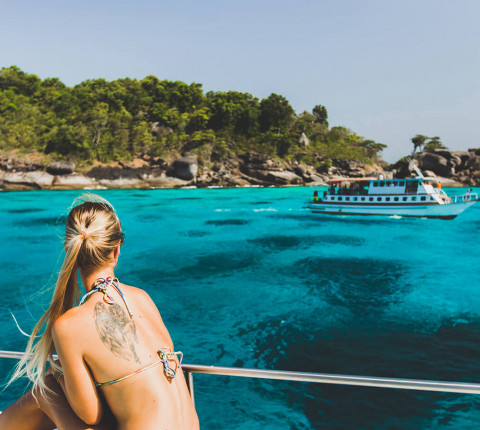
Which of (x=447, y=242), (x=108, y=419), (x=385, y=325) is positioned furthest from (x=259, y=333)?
(x=447, y=242)

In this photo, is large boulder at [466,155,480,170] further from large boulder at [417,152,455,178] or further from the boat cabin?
the boat cabin

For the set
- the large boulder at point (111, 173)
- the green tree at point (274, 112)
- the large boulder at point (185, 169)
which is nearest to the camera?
the large boulder at point (111, 173)

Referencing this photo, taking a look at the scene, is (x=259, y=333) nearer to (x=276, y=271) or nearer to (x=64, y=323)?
(x=276, y=271)

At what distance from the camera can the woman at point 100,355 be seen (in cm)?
159

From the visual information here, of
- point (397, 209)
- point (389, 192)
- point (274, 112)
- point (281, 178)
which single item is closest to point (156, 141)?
point (281, 178)

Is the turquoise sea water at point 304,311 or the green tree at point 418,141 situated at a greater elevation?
the green tree at point 418,141

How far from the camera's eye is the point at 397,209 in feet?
96.9

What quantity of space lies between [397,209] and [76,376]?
31365 mm

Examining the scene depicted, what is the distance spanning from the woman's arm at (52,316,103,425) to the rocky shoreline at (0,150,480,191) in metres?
62.8

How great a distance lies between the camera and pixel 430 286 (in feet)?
40.6

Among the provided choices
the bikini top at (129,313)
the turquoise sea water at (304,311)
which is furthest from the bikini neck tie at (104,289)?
the turquoise sea water at (304,311)

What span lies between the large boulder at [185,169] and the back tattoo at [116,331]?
65.7m

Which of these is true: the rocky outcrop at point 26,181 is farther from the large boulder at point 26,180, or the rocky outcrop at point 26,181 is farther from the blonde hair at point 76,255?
the blonde hair at point 76,255

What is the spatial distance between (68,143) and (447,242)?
65571mm
